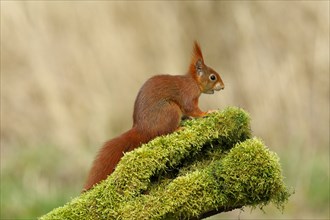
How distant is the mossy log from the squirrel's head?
434mm

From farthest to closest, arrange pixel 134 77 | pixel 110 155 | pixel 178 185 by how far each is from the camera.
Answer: pixel 134 77
pixel 110 155
pixel 178 185

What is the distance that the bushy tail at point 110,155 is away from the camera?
8.96 ft

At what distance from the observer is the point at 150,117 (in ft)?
9.05

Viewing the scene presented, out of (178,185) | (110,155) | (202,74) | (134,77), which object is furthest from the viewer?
(134,77)

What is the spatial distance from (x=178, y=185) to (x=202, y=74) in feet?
2.16

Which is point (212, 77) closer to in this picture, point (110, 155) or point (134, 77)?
point (110, 155)

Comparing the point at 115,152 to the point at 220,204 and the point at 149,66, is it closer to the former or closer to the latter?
the point at 220,204

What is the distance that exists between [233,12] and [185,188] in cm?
408

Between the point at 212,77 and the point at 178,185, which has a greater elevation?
the point at 212,77

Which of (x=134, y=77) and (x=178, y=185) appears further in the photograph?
(x=134, y=77)

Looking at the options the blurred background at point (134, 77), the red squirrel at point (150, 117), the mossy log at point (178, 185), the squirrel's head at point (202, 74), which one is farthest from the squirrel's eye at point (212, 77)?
the blurred background at point (134, 77)

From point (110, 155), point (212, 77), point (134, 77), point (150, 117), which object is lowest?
point (110, 155)

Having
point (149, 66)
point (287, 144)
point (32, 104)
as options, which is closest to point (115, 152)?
point (287, 144)

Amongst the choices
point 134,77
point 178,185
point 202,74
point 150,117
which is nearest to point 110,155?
point 150,117
